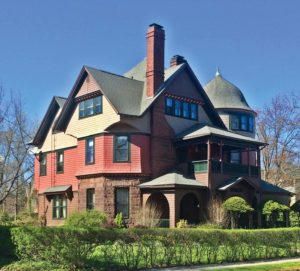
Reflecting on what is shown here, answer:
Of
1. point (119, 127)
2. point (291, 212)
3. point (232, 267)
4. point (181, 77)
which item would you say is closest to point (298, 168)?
point (291, 212)

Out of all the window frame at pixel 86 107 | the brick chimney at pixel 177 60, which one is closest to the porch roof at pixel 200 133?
the window frame at pixel 86 107

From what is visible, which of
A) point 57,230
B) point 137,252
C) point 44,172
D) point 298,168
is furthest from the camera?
point 298,168

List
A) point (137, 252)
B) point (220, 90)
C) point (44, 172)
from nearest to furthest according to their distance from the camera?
point (137, 252)
point (44, 172)
point (220, 90)

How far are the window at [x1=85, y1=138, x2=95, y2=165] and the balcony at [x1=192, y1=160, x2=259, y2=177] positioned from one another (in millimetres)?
6831

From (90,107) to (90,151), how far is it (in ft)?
10.1

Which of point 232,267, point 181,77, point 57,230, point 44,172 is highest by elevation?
point 181,77

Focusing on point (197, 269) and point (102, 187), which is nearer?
point (197, 269)

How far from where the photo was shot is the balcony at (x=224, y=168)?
107ft

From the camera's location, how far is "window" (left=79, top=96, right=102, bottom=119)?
111 feet

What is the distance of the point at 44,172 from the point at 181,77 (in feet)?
45.7

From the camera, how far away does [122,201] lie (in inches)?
1288

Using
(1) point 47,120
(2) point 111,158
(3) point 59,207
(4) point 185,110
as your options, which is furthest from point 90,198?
(1) point 47,120

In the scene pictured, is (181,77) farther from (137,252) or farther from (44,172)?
(137,252)

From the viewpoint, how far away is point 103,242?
16703mm
